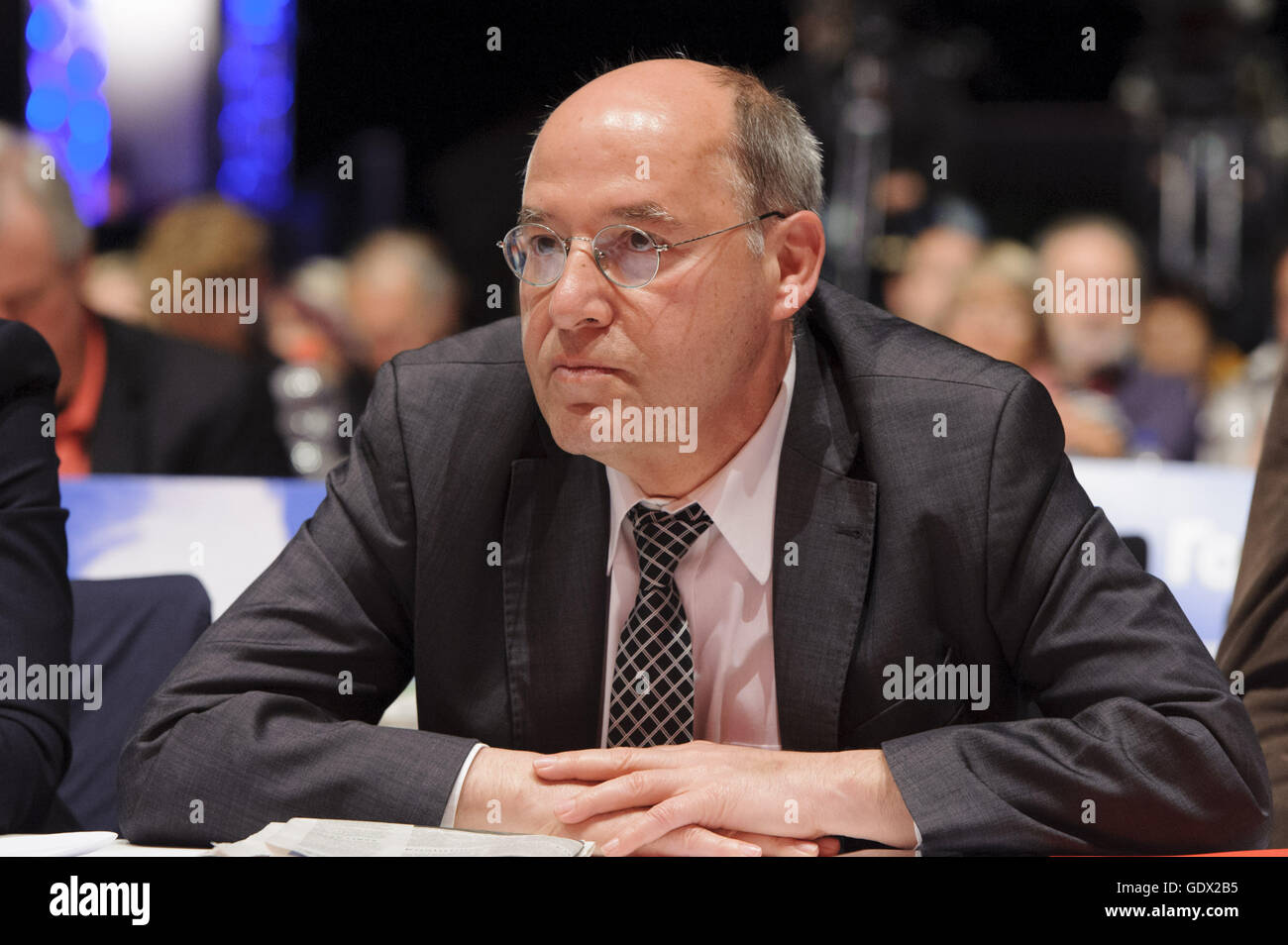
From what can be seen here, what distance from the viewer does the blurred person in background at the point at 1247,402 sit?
4.24 m

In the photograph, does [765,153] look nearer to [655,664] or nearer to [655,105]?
[655,105]

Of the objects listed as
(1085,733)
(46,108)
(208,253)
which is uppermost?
(46,108)

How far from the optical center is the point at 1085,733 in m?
1.44

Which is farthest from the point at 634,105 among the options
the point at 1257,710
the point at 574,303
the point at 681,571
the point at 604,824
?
the point at 1257,710

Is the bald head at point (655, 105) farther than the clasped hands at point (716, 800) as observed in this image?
Yes

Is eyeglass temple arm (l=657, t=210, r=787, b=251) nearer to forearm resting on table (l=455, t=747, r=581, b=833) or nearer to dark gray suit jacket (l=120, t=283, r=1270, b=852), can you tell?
dark gray suit jacket (l=120, t=283, r=1270, b=852)

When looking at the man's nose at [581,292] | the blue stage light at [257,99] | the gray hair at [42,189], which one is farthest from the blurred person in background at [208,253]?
the man's nose at [581,292]

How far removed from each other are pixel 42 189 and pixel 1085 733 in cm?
279

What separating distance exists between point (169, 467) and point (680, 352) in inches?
87.5

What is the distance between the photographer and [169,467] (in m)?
3.42

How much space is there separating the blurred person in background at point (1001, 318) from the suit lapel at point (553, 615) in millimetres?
2605

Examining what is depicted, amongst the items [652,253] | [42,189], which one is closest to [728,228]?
[652,253]

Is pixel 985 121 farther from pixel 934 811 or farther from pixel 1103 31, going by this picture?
pixel 934 811

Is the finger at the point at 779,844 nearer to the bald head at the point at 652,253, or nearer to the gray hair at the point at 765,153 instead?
the bald head at the point at 652,253
